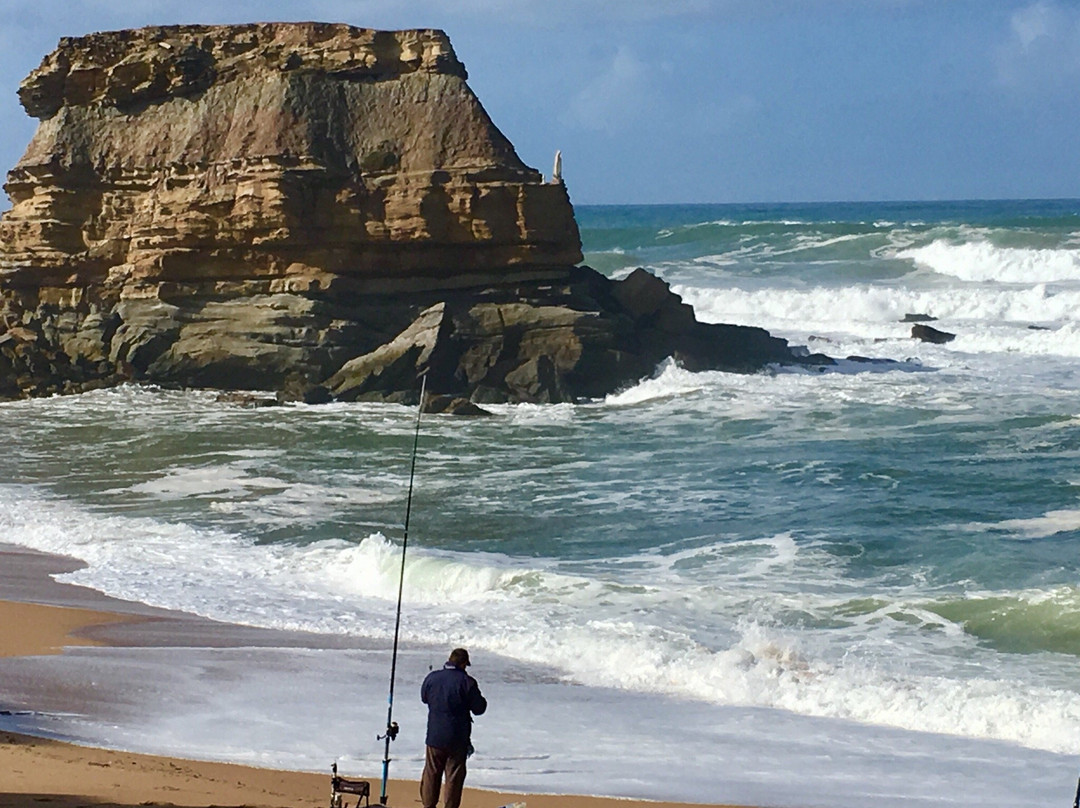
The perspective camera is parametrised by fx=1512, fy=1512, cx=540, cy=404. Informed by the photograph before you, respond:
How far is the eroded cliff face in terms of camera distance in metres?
24.8

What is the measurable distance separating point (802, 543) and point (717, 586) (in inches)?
73.9

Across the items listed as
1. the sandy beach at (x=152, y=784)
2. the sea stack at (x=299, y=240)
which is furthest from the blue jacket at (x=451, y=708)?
the sea stack at (x=299, y=240)

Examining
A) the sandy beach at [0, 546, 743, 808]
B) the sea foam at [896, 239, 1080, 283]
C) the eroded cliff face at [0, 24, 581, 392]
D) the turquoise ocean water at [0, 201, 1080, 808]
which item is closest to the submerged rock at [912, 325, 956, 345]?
the turquoise ocean water at [0, 201, 1080, 808]

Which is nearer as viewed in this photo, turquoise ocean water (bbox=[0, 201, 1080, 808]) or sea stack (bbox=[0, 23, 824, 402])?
turquoise ocean water (bbox=[0, 201, 1080, 808])

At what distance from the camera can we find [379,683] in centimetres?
1059

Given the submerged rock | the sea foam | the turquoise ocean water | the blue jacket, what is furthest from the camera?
the sea foam

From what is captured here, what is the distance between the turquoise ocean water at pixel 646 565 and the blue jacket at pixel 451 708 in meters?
1.26

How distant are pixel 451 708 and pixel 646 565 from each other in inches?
276

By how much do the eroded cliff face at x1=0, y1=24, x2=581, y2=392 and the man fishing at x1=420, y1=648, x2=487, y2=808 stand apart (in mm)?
17381

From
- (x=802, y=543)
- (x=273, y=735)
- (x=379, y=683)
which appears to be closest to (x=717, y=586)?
(x=802, y=543)

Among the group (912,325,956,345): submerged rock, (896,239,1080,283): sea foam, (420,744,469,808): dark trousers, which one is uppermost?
(896,239,1080,283): sea foam

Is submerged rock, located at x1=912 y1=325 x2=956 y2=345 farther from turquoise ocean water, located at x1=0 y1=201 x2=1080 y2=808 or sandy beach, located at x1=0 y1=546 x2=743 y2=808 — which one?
sandy beach, located at x1=0 y1=546 x2=743 y2=808

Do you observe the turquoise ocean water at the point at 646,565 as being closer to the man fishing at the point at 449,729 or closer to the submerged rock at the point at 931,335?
the man fishing at the point at 449,729

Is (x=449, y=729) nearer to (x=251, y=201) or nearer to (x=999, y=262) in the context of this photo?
(x=251, y=201)
